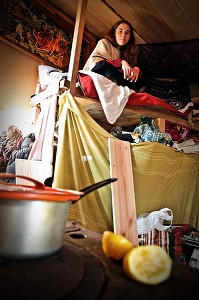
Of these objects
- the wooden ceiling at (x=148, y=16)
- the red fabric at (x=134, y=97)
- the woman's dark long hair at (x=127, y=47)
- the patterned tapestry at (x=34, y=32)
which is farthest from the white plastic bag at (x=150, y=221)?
the wooden ceiling at (x=148, y=16)

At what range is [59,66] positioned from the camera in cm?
355

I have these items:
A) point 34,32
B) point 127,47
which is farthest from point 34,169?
point 127,47

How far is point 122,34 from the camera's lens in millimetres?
3154

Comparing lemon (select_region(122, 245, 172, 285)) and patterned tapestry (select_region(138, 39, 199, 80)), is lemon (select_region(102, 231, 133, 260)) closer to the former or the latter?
lemon (select_region(122, 245, 172, 285))

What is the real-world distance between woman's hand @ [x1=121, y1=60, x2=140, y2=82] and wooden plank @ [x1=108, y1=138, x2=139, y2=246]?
0.98 m

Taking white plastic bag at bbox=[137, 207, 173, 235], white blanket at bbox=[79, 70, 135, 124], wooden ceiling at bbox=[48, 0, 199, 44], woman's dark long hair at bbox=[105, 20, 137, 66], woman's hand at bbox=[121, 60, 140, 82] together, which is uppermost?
wooden ceiling at bbox=[48, 0, 199, 44]

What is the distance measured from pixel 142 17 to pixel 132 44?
1.47ft

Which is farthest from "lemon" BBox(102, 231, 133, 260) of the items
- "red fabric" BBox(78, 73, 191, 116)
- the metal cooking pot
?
"red fabric" BBox(78, 73, 191, 116)

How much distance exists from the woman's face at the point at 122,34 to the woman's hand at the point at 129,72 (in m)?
0.58

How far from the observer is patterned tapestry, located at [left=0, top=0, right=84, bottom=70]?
2912mm

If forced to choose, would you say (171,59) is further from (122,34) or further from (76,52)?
(76,52)

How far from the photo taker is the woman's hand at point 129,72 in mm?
2778

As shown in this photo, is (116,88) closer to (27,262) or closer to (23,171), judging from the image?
(23,171)

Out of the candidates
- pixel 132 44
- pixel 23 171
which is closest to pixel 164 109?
pixel 132 44
